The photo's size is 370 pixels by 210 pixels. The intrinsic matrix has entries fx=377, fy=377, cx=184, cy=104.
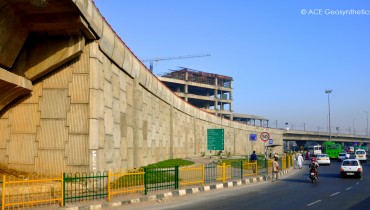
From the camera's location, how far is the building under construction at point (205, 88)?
107 meters

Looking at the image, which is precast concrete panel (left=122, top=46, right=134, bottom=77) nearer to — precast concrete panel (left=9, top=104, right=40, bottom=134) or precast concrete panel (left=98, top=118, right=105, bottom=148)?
precast concrete panel (left=98, top=118, right=105, bottom=148)

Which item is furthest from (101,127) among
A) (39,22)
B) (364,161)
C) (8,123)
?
(364,161)

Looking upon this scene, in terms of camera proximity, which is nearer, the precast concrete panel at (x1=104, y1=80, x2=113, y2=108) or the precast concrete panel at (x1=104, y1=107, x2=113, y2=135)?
the precast concrete panel at (x1=104, y1=107, x2=113, y2=135)

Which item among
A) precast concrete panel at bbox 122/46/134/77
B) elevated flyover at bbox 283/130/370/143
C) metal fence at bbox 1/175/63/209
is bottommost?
elevated flyover at bbox 283/130/370/143

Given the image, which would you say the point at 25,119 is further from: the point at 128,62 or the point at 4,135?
the point at 128,62

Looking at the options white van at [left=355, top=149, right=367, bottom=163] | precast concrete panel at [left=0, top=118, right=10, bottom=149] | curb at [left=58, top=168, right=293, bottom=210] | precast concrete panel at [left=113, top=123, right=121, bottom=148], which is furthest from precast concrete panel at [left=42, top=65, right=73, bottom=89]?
white van at [left=355, top=149, right=367, bottom=163]

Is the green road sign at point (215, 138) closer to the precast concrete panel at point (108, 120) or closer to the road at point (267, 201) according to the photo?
the road at point (267, 201)

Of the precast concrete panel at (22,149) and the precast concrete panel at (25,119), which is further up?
the precast concrete panel at (25,119)

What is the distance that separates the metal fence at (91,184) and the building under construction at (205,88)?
8423cm

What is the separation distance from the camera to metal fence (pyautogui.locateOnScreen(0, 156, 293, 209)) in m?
11.9

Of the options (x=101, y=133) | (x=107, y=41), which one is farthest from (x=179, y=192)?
(x=107, y=41)

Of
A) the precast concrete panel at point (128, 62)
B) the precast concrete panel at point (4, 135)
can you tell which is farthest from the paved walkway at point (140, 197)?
the precast concrete panel at point (128, 62)

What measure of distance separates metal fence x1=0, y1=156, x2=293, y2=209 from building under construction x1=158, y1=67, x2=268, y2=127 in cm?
8423

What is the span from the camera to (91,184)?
15.5 meters
